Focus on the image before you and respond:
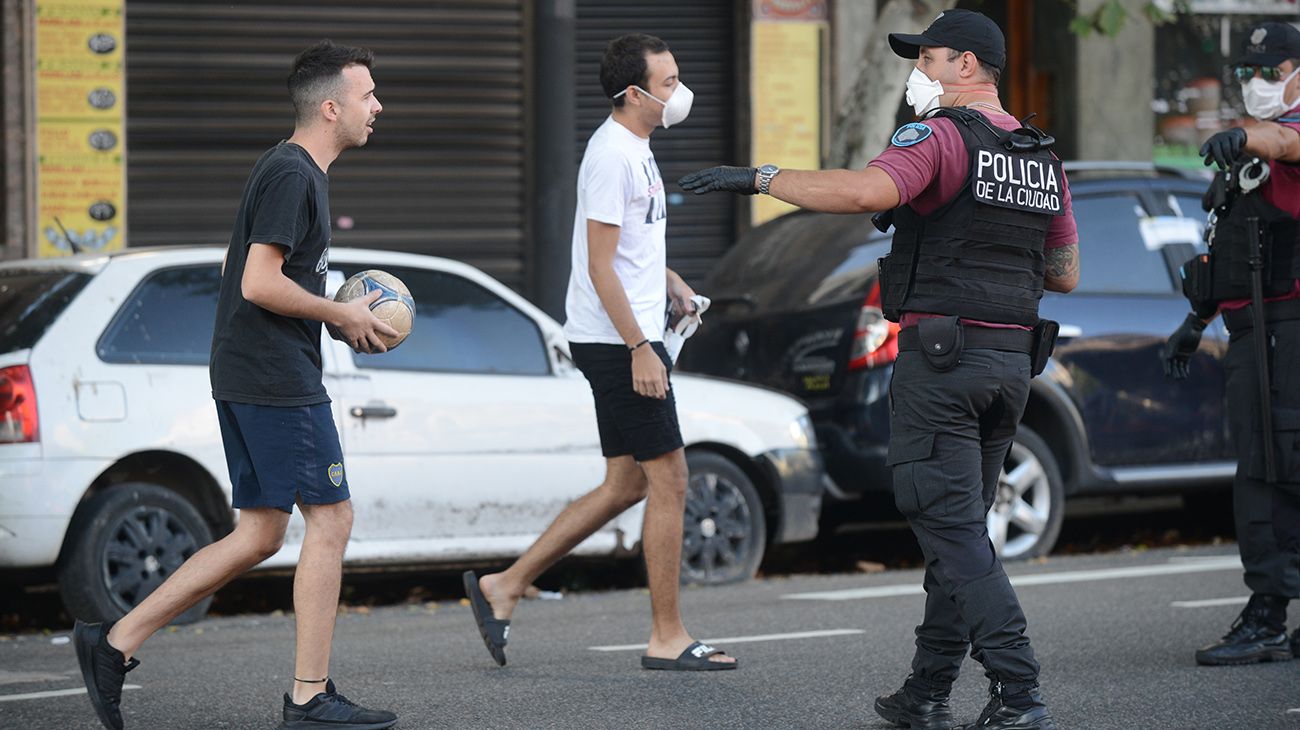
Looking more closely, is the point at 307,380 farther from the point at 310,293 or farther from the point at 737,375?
the point at 737,375

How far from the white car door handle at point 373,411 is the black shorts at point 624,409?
1863 mm

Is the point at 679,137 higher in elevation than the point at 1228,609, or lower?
higher

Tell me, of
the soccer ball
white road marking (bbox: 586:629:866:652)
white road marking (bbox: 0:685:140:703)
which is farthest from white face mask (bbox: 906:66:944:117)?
white road marking (bbox: 0:685:140:703)

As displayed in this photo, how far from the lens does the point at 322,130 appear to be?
17.7 feet

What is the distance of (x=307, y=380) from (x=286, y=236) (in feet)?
1.35

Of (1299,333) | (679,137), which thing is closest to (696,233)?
(679,137)

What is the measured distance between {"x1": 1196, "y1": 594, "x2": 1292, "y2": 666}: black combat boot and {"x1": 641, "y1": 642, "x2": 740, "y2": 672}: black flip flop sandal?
5.19 ft

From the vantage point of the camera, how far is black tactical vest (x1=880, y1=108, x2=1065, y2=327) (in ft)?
16.5

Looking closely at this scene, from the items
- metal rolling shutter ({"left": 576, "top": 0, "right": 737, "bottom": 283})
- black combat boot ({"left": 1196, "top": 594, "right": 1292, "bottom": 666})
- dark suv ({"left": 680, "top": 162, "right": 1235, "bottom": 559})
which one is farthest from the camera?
metal rolling shutter ({"left": 576, "top": 0, "right": 737, "bottom": 283})

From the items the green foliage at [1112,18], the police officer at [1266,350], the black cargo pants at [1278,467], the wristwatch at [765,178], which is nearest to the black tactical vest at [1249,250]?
the police officer at [1266,350]

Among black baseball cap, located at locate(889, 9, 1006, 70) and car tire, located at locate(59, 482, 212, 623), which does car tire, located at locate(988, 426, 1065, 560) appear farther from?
black baseball cap, located at locate(889, 9, 1006, 70)

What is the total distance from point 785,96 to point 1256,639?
9.18 m

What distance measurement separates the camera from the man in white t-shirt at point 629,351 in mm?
6379

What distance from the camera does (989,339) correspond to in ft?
16.7
